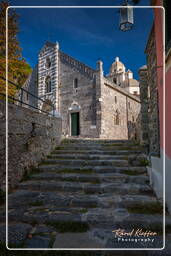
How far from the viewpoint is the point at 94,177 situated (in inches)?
201

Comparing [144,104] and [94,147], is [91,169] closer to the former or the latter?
[94,147]

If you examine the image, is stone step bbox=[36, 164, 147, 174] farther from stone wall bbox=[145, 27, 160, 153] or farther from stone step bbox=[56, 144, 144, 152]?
stone step bbox=[56, 144, 144, 152]

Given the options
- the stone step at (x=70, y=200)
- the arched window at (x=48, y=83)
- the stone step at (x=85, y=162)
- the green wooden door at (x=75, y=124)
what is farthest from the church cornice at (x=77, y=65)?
the stone step at (x=70, y=200)

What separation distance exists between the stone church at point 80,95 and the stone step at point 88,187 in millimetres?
9197

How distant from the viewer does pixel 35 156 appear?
20.3 feet

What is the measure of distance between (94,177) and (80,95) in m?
12.3

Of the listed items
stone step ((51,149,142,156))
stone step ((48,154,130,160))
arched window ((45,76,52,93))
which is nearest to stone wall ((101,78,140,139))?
arched window ((45,76,52,93))

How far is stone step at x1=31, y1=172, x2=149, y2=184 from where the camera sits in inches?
194

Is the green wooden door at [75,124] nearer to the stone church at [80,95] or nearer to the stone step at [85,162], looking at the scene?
the stone church at [80,95]

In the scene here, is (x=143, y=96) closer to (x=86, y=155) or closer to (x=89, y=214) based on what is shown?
(x=86, y=155)

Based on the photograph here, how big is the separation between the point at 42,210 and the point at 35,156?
291cm

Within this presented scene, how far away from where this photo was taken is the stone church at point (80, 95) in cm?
1540

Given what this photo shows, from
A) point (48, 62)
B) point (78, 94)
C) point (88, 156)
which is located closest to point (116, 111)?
point (78, 94)

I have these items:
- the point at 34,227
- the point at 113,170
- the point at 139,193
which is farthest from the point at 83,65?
the point at 34,227
